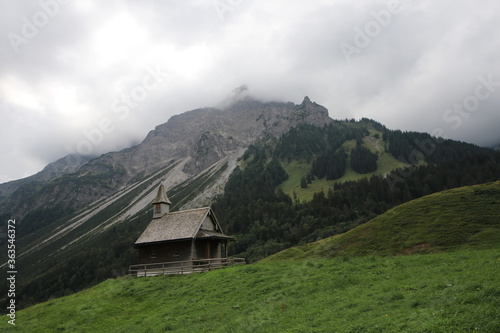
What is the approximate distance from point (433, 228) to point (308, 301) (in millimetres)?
29062

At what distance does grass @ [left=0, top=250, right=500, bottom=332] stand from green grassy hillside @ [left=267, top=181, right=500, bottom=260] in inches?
507

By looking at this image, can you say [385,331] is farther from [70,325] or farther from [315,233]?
[315,233]

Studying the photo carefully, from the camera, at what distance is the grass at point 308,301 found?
13688 millimetres

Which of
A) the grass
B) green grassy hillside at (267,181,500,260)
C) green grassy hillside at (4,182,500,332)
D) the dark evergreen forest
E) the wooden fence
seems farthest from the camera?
the dark evergreen forest

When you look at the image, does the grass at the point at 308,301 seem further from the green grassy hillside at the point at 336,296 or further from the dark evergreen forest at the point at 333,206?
the dark evergreen forest at the point at 333,206

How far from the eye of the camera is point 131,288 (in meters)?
33.0

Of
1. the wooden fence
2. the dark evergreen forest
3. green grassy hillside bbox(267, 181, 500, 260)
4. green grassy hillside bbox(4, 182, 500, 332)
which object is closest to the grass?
green grassy hillside bbox(4, 182, 500, 332)

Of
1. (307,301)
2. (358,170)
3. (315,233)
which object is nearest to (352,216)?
(315,233)

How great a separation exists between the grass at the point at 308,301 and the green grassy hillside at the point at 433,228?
507 inches

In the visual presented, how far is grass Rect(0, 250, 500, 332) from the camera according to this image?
539 inches

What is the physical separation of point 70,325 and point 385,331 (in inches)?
910

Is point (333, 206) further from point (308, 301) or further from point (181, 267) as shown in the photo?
point (308, 301)

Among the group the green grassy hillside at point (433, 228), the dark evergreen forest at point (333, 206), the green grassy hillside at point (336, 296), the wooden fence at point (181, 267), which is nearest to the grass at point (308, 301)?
the green grassy hillside at point (336, 296)

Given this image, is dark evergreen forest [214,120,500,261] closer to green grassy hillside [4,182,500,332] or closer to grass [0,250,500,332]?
green grassy hillside [4,182,500,332]
